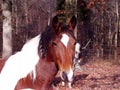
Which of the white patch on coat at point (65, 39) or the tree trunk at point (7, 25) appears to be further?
the tree trunk at point (7, 25)

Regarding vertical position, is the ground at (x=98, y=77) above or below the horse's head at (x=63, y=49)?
below

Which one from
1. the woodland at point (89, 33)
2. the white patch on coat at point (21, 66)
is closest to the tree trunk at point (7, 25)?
the woodland at point (89, 33)

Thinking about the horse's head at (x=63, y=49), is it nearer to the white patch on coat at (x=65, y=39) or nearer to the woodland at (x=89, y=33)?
the white patch on coat at (x=65, y=39)

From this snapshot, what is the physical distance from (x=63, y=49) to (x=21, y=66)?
1.76 feet

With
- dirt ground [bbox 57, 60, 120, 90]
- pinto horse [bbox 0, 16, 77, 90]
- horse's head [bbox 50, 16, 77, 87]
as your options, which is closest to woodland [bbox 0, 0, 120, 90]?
dirt ground [bbox 57, 60, 120, 90]

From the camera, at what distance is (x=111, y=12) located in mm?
21312

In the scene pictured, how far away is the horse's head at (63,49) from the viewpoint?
366 cm

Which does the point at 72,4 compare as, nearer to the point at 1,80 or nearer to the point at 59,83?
the point at 59,83

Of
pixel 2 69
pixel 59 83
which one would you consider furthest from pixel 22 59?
pixel 59 83

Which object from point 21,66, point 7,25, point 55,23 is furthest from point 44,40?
point 7,25

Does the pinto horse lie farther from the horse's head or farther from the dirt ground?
the dirt ground

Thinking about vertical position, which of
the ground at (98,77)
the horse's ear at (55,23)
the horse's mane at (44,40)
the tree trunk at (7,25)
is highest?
the horse's ear at (55,23)

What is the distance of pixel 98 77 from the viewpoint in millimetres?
12547

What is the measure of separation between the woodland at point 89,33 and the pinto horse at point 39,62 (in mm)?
5830
